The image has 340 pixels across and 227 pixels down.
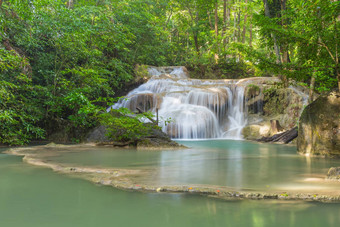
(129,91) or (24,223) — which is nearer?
(24,223)

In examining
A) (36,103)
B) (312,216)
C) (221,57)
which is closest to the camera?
(312,216)

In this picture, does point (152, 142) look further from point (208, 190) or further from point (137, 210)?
point (137, 210)

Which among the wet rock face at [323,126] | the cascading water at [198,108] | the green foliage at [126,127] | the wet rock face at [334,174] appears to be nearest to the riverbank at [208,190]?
the wet rock face at [334,174]

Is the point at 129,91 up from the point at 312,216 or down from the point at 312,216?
up

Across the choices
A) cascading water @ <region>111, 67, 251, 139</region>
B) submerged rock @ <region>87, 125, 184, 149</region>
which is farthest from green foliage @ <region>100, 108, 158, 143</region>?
cascading water @ <region>111, 67, 251, 139</region>

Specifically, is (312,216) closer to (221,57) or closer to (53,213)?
(53,213)

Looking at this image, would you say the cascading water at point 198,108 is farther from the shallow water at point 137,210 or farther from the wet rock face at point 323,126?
the shallow water at point 137,210

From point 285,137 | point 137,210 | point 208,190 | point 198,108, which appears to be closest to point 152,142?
point 208,190

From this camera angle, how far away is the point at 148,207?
2600 millimetres

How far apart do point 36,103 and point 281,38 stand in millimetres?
8583

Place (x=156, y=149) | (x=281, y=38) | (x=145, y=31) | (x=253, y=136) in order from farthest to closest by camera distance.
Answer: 1. (x=145, y=31)
2. (x=253, y=136)
3. (x=156, y=149)
4. (x=281, y=38)

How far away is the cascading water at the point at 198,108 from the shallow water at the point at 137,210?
38.0 ft

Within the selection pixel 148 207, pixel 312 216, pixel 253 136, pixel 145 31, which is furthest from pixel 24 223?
pixel 145 31

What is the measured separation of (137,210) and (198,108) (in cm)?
1352
